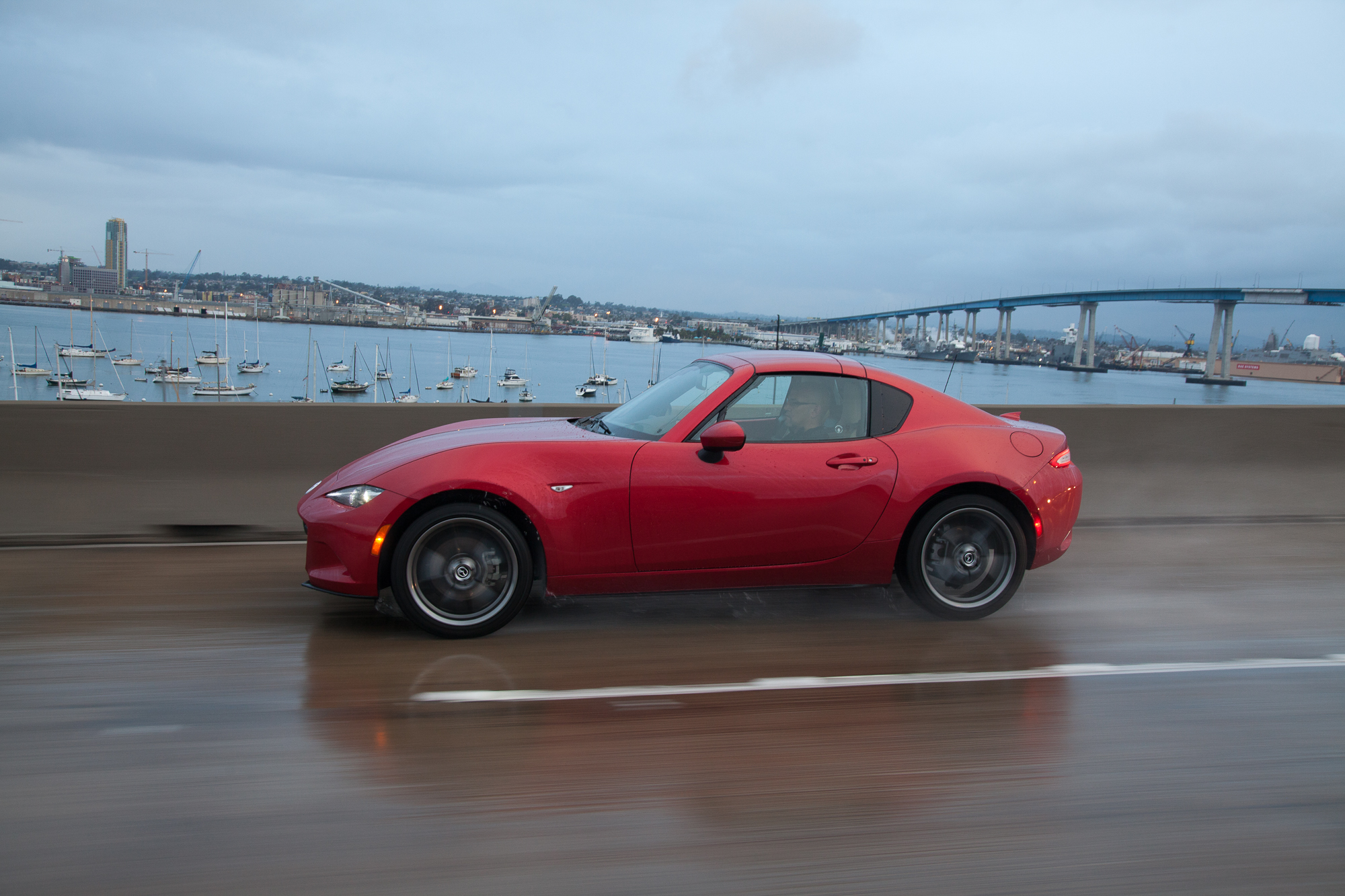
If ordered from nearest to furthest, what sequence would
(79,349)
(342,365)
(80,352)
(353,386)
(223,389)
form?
(79,349), (80,352), (223,389), (353,386), (342,365)

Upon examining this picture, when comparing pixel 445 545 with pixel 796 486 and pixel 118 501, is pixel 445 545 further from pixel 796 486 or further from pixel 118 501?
pixel 118 501

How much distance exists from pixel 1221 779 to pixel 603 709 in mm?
2276

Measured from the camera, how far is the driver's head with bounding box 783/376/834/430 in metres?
4.93

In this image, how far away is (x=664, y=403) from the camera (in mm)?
5066

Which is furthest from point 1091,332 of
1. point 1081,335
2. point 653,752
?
point 653,752

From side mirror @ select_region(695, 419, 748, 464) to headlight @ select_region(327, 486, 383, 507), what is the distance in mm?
1602

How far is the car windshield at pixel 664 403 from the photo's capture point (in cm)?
484

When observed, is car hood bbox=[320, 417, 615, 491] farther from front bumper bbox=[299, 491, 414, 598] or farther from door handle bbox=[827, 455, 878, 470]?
door handle bbox=[827, 455, 878, 470]

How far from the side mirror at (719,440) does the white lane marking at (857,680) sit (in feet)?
3.72

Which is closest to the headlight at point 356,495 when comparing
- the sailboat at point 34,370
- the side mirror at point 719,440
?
the side mirror at point 719,440

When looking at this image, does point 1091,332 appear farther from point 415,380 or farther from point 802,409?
point 415,380

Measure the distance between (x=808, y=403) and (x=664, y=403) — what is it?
2.59 feet

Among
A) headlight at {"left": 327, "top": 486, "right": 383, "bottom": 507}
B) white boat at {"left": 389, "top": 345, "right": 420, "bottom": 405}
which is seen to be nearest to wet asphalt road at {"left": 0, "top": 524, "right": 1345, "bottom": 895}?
headlight at {"left": 327, "top": 486, "right": 383, "bottom": 507}

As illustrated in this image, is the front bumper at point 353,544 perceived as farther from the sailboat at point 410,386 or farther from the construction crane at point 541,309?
the sailboat at point 410,386
